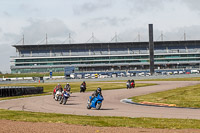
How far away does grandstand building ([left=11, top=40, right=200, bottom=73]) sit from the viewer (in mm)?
165875

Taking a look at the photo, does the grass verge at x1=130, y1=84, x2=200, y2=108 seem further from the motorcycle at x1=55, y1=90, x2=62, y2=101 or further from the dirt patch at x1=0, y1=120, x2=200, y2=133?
the dirt patch at x1=0, y1=120, x2=200, y2=133

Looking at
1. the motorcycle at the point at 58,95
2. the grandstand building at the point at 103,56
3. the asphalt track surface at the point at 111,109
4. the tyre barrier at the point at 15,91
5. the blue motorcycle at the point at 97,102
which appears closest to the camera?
the asphalt track surface at the point at 111,109

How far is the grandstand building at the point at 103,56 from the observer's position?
165875mm

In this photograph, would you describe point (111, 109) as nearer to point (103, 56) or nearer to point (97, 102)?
point (97, 102)

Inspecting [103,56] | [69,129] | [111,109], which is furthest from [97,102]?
[103,56]

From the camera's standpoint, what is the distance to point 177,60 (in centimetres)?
16588

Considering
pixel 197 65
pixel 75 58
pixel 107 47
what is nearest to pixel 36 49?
pixel 75 58

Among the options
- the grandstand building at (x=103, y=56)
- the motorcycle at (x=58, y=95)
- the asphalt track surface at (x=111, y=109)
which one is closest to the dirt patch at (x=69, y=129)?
the asphalt track surface at (x=111, y=109)

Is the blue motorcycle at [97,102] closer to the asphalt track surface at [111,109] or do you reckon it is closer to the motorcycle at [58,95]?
the asphalt track surface at [111,109]

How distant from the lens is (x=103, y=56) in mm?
166875

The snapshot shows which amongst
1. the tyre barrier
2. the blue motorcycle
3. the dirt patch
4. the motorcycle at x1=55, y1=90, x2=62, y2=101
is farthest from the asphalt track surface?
the tyre barrier

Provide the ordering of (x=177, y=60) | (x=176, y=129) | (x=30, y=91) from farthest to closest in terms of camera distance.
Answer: (x=177, y=60) → (x=30, y=91) → (x=176, y=129)

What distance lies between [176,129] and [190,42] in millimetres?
169851

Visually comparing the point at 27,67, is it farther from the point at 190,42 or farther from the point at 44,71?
the point at 190,42
